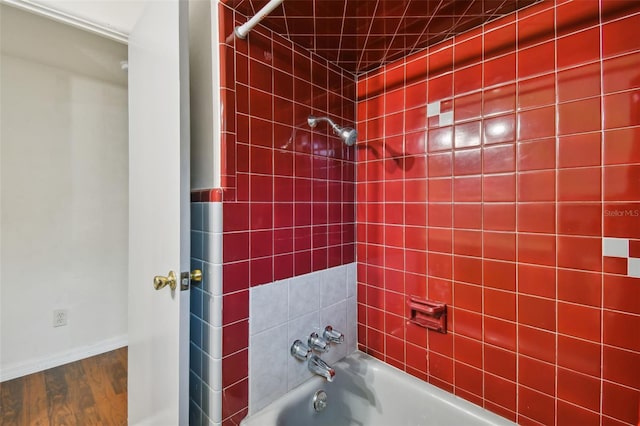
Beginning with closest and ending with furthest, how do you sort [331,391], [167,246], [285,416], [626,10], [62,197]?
[626,10], [167,246], [285,416], [331,391], [62,197]

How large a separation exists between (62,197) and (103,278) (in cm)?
67

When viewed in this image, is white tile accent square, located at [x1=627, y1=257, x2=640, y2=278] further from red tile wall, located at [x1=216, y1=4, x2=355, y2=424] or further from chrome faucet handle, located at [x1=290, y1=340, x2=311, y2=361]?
chrome faucet handle, located at [x1=290, y1=340, x2=311, y2=361]

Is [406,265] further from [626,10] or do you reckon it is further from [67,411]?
[67,411]

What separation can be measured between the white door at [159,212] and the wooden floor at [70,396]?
43cm

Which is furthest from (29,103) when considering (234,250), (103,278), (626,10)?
(626,10)

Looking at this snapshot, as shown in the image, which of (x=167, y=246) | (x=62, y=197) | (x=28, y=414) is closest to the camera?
(x=167, y=246)

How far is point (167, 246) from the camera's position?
0.95 m

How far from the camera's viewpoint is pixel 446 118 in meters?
1.13

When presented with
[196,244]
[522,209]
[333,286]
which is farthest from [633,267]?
[196,244]

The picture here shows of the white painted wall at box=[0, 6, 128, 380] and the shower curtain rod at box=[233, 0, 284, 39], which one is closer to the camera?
the shower curtain rod at box=[233, 0, 284, 39]

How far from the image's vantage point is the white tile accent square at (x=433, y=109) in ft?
3.78

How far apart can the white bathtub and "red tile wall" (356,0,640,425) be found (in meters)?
0.06

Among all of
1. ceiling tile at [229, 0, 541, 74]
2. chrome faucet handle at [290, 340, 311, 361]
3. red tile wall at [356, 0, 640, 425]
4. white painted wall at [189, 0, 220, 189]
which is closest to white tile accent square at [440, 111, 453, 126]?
red tile wall at [356, 0, 640, 425]

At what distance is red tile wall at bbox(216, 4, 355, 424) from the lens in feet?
3.14
